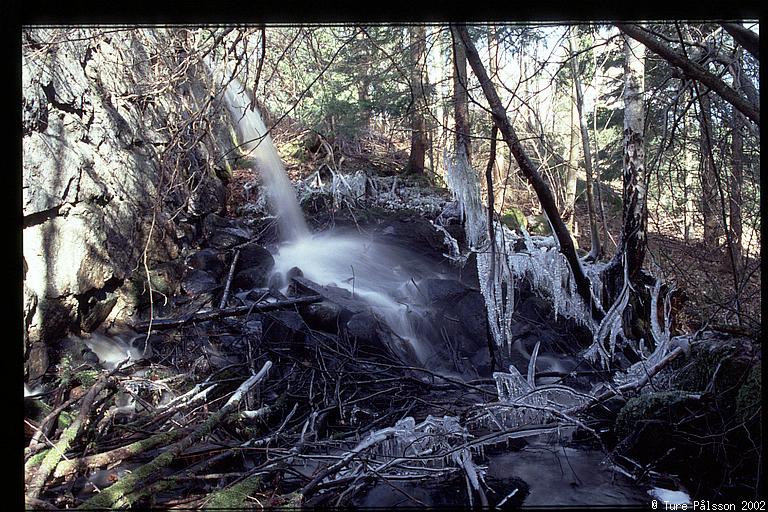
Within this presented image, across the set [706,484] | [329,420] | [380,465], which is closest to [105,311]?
[329,420]

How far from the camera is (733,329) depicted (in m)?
1.87

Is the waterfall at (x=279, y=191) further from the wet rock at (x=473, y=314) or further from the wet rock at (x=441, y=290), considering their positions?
the wet rock at (x=473, y=314)

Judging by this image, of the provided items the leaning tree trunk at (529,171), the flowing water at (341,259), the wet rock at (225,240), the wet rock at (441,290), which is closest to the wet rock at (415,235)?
the flowing water at (341,259)

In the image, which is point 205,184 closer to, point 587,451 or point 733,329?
point 587,451

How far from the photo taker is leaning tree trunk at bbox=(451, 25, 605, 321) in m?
2.32

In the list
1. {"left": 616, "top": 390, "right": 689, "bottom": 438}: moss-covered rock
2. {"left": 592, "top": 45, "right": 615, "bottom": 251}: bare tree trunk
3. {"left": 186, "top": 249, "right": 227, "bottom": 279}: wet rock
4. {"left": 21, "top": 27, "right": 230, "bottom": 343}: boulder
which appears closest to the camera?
{"left": 616, "top": 390, "right": 689, "bottom": 438}: moss-covered rock

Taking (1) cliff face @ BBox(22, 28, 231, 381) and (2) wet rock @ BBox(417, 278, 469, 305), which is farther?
(2) wet rock @ BBox(417, 278, 469, 305)

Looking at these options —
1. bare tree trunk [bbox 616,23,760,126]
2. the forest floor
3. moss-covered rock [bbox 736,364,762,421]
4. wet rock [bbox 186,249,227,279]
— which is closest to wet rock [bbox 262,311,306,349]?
the forest floor

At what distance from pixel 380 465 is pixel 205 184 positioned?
2.55m

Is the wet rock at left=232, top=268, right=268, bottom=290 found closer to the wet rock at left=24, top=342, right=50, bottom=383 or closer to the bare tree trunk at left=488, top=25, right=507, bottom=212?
the wet rock at left=24, top=342, right=50, bottom=383

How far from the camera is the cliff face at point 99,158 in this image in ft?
7.39

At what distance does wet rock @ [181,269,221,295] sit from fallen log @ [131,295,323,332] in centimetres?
27

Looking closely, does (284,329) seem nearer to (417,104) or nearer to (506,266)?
(506,266)

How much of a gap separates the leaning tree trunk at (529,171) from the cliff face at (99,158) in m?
1.17
